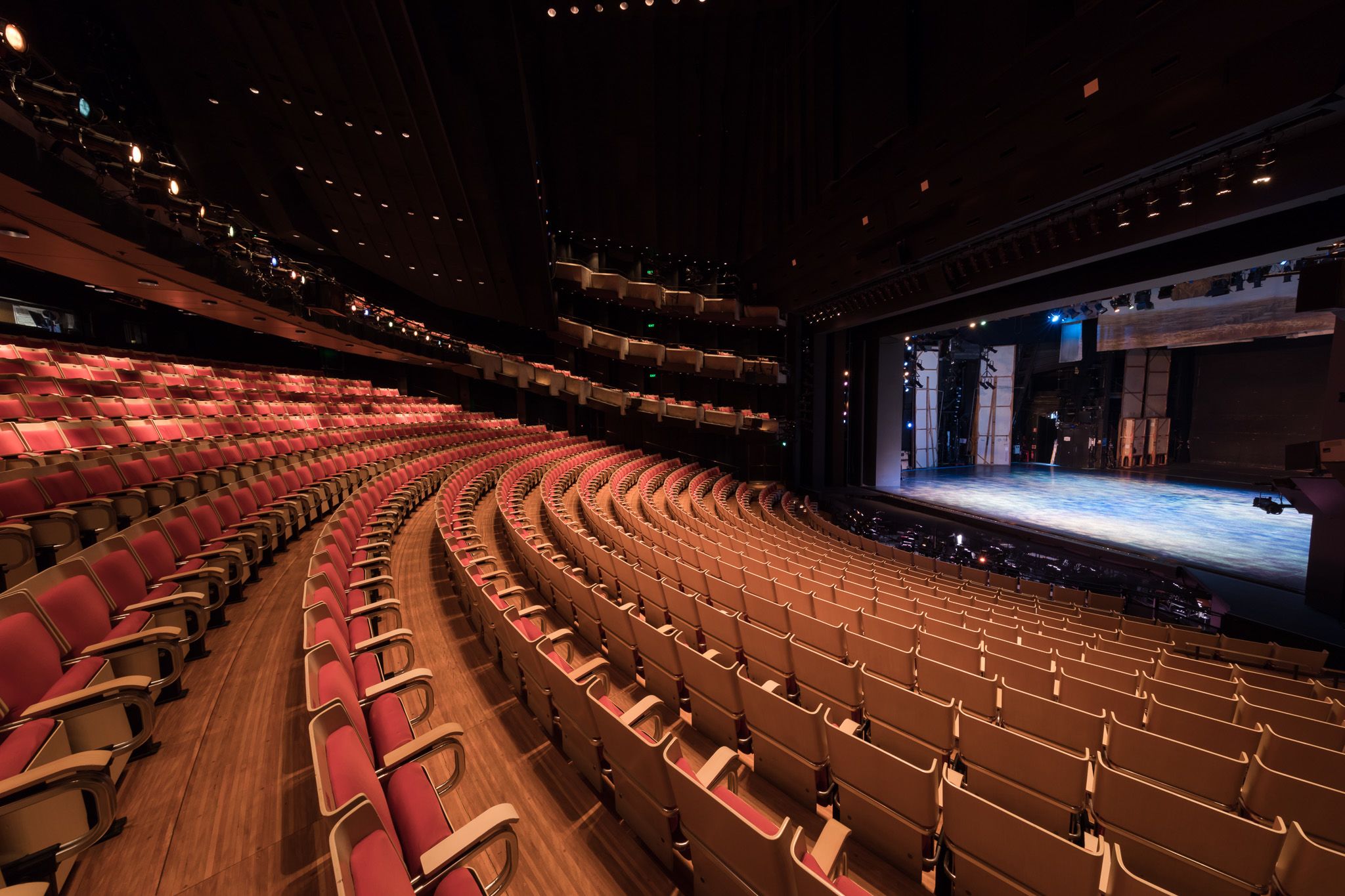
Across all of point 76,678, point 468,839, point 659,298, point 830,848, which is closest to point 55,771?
point 76,678

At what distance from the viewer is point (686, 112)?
727cm

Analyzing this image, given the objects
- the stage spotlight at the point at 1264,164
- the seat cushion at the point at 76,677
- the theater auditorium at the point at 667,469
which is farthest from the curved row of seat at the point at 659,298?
the seat cushion at the point at 76,677

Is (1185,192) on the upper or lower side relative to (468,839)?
upper

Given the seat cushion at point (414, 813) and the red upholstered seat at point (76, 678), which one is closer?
the seat cushion at point (414, 813)

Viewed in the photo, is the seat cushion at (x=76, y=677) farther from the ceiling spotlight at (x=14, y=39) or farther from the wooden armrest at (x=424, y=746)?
the ceiling spotlight at (x=14, y=39)

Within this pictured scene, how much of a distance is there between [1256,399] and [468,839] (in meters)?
13.7

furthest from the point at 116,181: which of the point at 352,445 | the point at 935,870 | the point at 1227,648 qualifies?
the point at 1227,648

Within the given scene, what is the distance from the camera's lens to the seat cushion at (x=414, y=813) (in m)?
0.80

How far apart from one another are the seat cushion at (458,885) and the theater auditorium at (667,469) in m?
0.03

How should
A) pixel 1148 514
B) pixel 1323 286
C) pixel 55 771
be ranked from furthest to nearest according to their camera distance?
pixel 1148 514 → pixel 1323 286 → pixel 55 771

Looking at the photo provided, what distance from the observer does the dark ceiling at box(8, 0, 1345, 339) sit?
2871 mm

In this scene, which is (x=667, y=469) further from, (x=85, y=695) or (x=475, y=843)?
(x=475, y=843)

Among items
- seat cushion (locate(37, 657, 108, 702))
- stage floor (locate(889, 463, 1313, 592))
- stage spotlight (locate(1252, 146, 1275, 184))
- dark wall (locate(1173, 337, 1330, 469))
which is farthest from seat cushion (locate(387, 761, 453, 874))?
dark wall (locate(1173, 337, 1330, 469))

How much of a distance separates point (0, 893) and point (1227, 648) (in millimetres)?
4418
